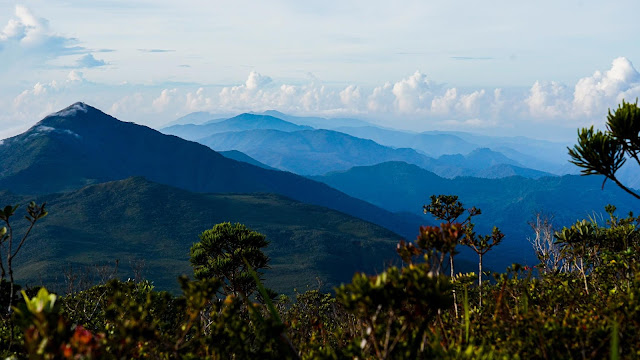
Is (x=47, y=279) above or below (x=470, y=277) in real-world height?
below

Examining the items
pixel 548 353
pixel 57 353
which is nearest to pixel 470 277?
pixel 548 353

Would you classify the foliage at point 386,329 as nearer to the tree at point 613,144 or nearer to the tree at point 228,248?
the tree at point 613,144

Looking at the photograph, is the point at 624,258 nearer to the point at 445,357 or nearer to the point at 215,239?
the point at 445,357

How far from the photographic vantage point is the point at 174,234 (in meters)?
120

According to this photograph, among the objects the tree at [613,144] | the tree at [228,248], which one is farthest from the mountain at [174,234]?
the tree at [613,144]

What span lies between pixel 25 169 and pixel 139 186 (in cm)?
5342

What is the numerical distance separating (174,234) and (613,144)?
121510 millimetres

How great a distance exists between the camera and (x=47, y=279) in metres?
79.1

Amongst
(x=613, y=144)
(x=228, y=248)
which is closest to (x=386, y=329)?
(x=613, y=144)

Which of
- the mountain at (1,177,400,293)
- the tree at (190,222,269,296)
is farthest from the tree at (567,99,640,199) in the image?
the mountain at (1,177,400,293)

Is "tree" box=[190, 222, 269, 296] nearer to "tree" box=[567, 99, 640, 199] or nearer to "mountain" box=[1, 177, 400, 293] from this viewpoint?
"tree" box=[567, 99, 640, 199]

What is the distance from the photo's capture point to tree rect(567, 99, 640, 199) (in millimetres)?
6688

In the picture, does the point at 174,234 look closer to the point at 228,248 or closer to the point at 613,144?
the point at 228,248

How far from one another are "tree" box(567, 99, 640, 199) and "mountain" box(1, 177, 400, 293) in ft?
249
